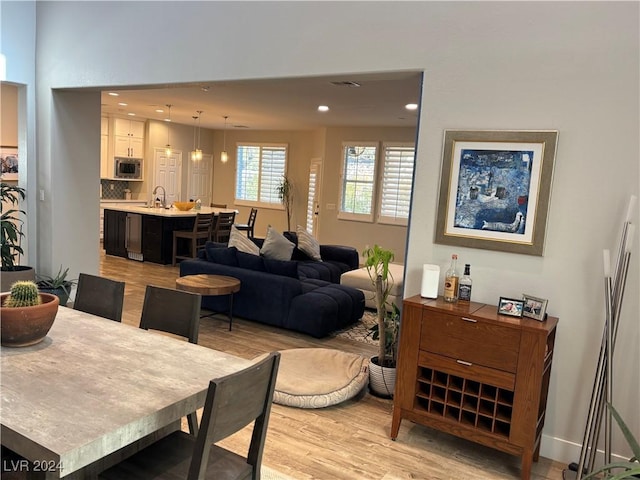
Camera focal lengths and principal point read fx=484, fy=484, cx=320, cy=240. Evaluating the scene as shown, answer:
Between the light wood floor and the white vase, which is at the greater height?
the white vase

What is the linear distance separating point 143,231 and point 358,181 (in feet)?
13.8

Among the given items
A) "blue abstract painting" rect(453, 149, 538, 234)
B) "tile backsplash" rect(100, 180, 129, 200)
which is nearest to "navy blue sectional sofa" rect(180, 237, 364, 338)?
"blue abstract painting" rect(453, 149, 538, 234)

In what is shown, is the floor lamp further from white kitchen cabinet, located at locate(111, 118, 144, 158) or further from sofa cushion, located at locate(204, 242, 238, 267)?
white kitchen cabinet, located at locate(111, 118, 144, 158)

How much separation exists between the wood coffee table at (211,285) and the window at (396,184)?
4.97 m

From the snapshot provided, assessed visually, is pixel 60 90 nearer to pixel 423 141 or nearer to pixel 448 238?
pixel 423 141

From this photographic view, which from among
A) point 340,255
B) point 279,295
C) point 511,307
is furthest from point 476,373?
point 340,255

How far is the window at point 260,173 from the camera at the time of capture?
452 inches

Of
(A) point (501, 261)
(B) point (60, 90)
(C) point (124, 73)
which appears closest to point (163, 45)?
(C) point (124, 73)

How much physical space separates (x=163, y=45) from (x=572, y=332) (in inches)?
153

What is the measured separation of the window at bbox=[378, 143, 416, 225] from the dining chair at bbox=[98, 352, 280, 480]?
25.4ft

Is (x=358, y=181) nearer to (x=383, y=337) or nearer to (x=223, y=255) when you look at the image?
(x=223, y=255)

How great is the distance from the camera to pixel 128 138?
1027 centimetres

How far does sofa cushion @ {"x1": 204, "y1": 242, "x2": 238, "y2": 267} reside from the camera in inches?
212

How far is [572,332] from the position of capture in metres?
2.80
